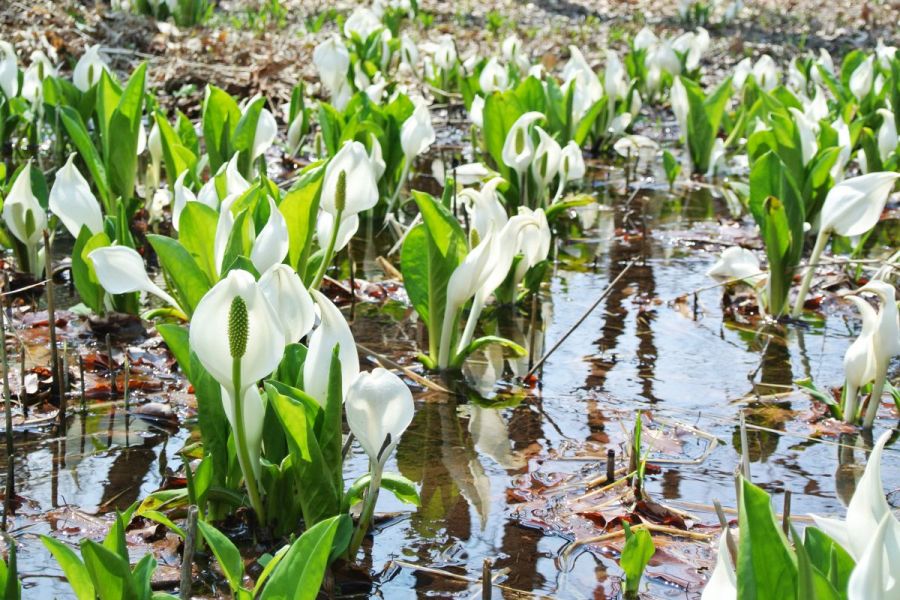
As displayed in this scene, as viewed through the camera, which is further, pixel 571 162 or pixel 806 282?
pixel 571 162

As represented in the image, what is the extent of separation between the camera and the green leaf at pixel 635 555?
1.88 meters

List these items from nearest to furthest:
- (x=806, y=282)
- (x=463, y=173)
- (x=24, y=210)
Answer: (x=24, y=210) < (x=806, y=282) < (x=463, y=173)

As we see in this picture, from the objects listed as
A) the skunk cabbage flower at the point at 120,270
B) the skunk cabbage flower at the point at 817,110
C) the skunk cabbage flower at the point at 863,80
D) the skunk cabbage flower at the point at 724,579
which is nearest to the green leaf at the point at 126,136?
the skunk cabbage flower at the point at 120,270

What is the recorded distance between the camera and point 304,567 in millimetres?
1510

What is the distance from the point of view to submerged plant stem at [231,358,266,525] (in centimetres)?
177

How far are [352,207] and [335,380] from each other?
2.87 ft

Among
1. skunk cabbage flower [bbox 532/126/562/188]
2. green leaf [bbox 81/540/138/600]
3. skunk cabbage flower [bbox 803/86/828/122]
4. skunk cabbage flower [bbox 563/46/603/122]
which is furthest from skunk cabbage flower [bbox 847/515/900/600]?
skunk cabbage flower [bbox 563/46/603/122]

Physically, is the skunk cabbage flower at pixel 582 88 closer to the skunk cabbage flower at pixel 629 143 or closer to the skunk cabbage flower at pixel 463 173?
the skunk cabbage flower at pixel 629 143

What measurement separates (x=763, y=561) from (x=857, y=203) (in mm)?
2122

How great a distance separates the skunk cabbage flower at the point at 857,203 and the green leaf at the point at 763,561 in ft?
6.86

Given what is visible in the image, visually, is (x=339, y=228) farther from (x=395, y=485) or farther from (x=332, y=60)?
(x=332, y=60)

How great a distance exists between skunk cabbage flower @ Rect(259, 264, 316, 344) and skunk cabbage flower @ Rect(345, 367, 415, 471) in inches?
7.0

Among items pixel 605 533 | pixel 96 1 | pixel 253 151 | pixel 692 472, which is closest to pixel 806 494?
pixel 692 472

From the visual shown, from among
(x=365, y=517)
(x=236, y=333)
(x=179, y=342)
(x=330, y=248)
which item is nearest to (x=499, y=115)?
(x=330, y=248)
